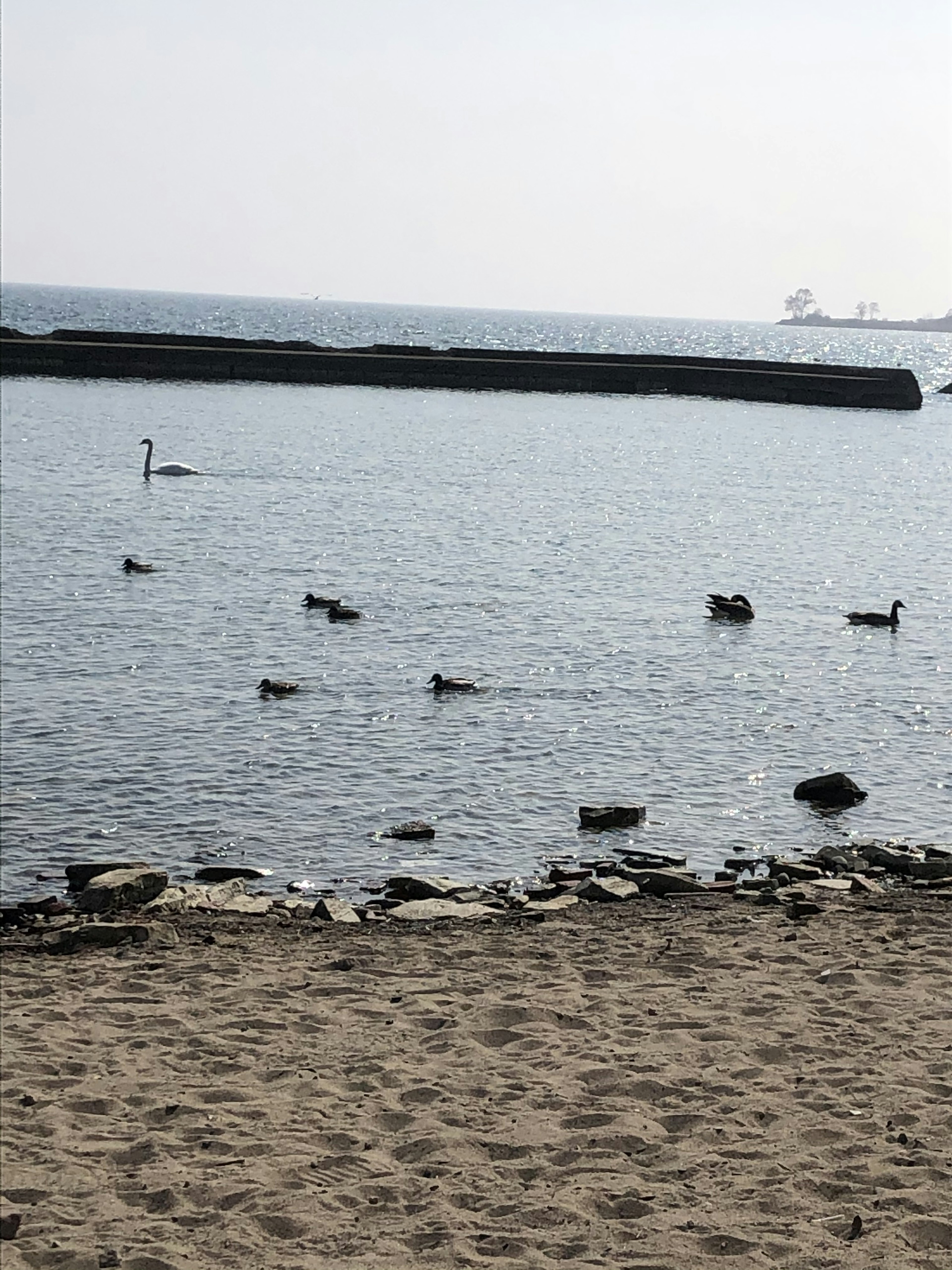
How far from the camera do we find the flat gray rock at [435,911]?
425 inches

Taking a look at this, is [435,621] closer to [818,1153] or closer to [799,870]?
[799,870]

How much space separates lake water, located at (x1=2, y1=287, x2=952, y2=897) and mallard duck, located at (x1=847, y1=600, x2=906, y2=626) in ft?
0.81

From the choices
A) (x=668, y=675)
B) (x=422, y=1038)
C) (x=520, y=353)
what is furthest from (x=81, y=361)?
(x=422, y=1038)

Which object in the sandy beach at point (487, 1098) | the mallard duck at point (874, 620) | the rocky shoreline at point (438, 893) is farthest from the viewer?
the mallard duck at point (874, 620)

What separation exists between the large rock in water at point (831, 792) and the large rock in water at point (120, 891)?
6527 millimetres

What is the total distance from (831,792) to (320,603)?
11.0 metres

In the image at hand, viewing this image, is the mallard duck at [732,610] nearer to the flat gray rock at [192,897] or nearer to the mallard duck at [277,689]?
the mallard duck at [277,689]

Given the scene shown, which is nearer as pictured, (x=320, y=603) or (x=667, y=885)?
(x=667, y=885)

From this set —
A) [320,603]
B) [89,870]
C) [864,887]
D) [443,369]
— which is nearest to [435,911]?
[89,870]

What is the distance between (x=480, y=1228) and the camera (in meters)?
6.09

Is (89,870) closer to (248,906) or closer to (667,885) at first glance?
(248,906)

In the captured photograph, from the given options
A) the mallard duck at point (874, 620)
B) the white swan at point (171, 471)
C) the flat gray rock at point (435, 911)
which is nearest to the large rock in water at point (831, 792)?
the flat gray rock at point (435, 911)

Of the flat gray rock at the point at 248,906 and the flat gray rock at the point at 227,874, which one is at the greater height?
the flat gray rock at the point at 248,906

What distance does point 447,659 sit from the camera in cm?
2042
